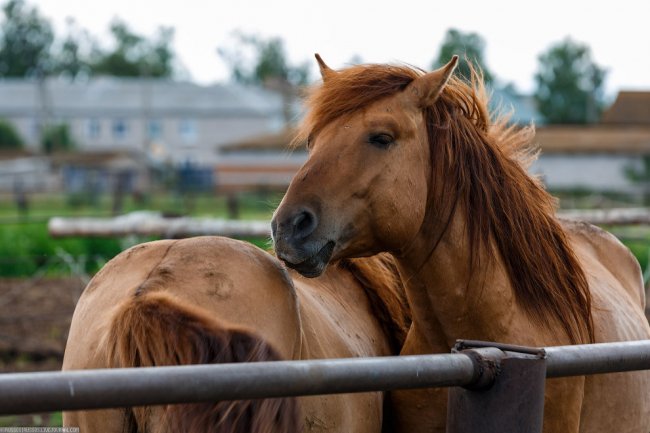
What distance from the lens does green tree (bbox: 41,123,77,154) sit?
63.4 meters

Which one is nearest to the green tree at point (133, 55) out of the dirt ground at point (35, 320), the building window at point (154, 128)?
the building window at point (154, 128)

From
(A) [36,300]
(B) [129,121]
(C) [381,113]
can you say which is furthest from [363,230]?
(B) [129,121]

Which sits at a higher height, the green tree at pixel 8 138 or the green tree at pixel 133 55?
the green tree at pixel 133 55

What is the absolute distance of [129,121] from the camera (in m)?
71.9

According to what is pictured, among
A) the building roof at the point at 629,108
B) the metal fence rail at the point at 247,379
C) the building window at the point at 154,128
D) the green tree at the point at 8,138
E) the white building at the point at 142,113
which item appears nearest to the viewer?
the metal fence rail at the point at 247,379

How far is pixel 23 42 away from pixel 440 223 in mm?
84267

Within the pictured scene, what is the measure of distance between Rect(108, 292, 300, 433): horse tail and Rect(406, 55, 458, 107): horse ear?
1241 millimetres

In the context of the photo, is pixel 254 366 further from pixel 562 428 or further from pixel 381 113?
pixel 562 428

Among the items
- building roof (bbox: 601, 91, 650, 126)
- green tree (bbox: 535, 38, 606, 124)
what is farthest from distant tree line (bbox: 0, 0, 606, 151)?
building roof (bbox: 601, 91, 650, 126)

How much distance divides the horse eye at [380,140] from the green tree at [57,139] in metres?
63.1

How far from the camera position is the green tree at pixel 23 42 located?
257 feet

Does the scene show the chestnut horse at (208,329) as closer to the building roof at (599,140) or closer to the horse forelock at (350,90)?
the horse forelock at (350,90)

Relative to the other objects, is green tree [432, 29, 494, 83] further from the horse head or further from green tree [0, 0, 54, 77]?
green tree [0, 0, 54, 77]

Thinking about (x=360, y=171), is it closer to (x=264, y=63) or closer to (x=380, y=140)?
(x=380, y=140)
